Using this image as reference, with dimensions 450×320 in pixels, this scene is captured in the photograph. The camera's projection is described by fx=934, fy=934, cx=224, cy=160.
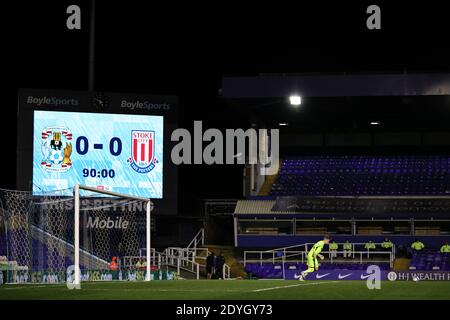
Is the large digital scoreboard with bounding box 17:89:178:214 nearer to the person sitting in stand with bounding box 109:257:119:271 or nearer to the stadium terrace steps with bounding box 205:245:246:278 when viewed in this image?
the person sitting in stand with bounding box 109:257:119:271

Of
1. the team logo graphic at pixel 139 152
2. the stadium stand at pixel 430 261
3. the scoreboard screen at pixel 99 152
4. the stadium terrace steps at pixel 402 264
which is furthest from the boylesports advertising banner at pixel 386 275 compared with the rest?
the team logo graphic at pixel 139 152

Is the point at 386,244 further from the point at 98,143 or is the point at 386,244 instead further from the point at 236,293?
the point at 236,293

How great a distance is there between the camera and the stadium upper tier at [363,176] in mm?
42156

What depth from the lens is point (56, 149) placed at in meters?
33.7

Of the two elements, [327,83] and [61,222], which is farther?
[327,83]

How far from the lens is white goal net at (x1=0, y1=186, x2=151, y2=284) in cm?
2794

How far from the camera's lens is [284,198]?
136 feet

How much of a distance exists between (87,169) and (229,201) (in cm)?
1010

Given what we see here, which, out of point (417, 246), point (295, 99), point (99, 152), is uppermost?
point (295, 99)

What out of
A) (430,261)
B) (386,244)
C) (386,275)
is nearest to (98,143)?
(386,275)

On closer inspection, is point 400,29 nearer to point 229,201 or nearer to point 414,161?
point 414,161

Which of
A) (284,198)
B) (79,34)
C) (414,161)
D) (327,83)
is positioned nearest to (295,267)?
(284,198)

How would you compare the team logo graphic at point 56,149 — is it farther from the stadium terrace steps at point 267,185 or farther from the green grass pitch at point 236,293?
the green grass pitch at point 236,293

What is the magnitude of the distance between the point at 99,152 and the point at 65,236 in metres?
4.34
